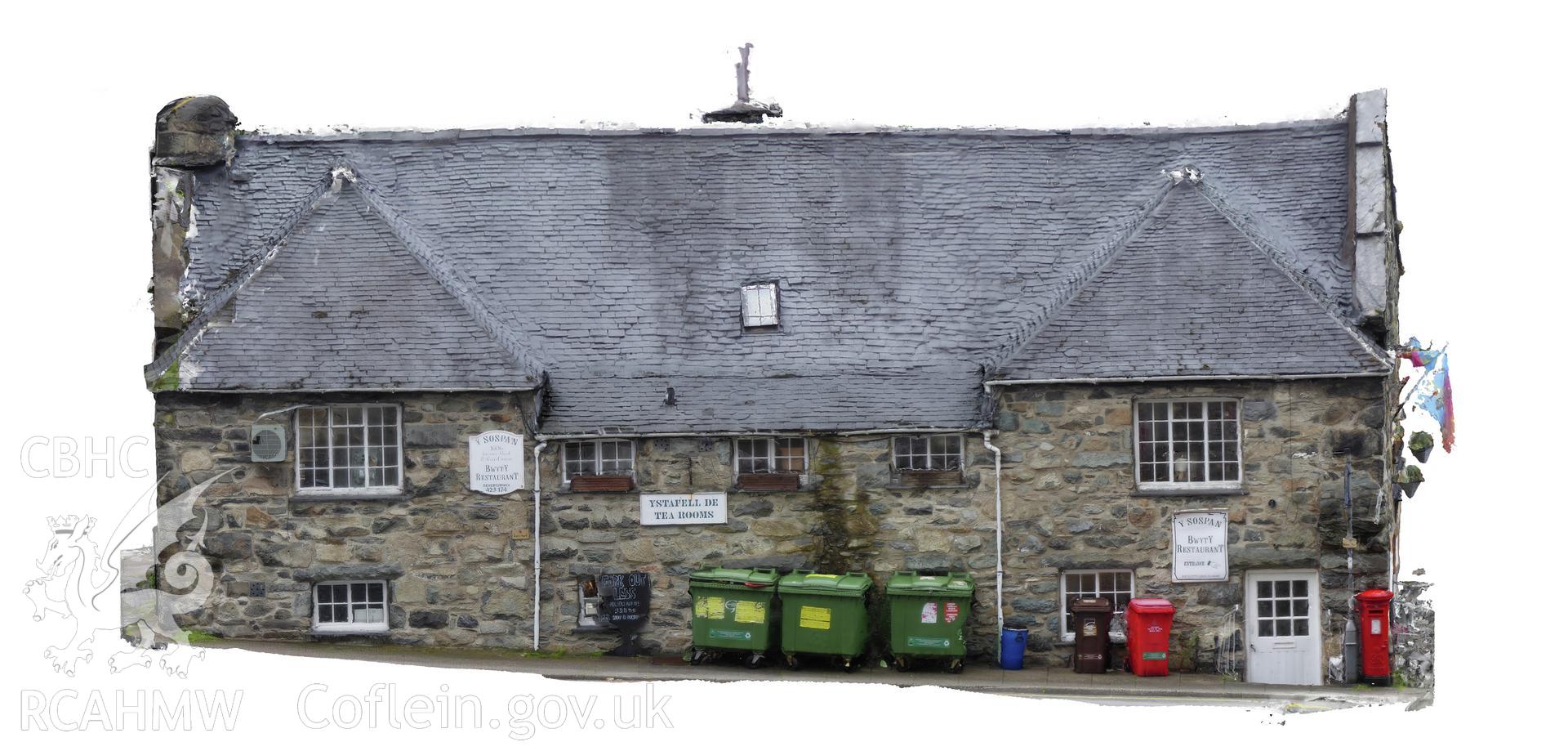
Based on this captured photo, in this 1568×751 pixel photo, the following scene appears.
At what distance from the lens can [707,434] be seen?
2252 cm

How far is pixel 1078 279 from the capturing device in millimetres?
23703

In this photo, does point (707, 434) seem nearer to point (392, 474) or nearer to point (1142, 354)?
point (392, 474)

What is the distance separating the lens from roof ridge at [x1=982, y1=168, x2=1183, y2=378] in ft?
75.1

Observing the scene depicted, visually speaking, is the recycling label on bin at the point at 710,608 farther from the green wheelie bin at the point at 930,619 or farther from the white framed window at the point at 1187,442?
the white framed window at the point at 1187,442

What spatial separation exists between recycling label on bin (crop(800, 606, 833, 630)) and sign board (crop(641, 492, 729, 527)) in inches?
63.8

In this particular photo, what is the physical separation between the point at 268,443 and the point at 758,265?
6516 millimetres

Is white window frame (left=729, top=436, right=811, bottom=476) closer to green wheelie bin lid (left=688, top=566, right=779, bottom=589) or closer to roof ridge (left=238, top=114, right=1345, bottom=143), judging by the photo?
green wheelie bin lid (left=688, top=566, right=779, bottom=589)

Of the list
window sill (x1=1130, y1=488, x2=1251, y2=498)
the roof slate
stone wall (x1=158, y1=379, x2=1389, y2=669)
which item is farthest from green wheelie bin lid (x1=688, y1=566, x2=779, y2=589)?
window sill (x1=1130, y1=488, x2=1251, y2=498)

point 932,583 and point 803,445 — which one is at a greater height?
point 803,445

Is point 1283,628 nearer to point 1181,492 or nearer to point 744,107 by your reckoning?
point 1181,492

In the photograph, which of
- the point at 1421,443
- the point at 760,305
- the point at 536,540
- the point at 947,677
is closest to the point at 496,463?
the point at 536,540

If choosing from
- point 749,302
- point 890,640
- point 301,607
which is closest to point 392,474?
point 301,607

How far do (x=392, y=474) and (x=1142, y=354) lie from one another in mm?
9175

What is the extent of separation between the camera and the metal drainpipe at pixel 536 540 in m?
22.5
